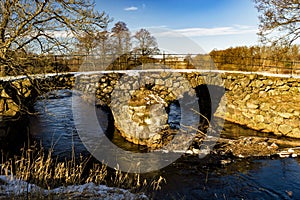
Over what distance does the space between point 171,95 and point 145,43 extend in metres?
6.52

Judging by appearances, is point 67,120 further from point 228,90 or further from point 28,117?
point 228,90

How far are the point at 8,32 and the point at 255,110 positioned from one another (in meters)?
11.2

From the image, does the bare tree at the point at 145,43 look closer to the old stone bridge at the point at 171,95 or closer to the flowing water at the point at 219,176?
the old stone bridge at the point at 171,95

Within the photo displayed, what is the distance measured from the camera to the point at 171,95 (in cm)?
1622

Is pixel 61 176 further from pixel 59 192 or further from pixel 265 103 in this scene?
pixel 265 103

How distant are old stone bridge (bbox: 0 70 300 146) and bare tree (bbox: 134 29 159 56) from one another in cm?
417

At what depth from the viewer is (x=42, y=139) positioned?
10508 millimetres

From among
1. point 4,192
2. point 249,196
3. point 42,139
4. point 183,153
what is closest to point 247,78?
point 183,153

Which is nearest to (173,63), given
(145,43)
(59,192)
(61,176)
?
(145,43)

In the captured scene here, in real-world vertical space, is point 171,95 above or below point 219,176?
above

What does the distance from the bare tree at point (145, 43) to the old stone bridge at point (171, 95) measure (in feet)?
13.7

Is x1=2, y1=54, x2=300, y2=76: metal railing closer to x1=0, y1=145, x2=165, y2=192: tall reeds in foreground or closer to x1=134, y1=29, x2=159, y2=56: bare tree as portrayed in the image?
x1=134, y1=29, x2=159, y2=56: bare tree

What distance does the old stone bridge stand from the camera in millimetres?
10711

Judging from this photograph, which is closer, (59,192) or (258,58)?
(59,192)
